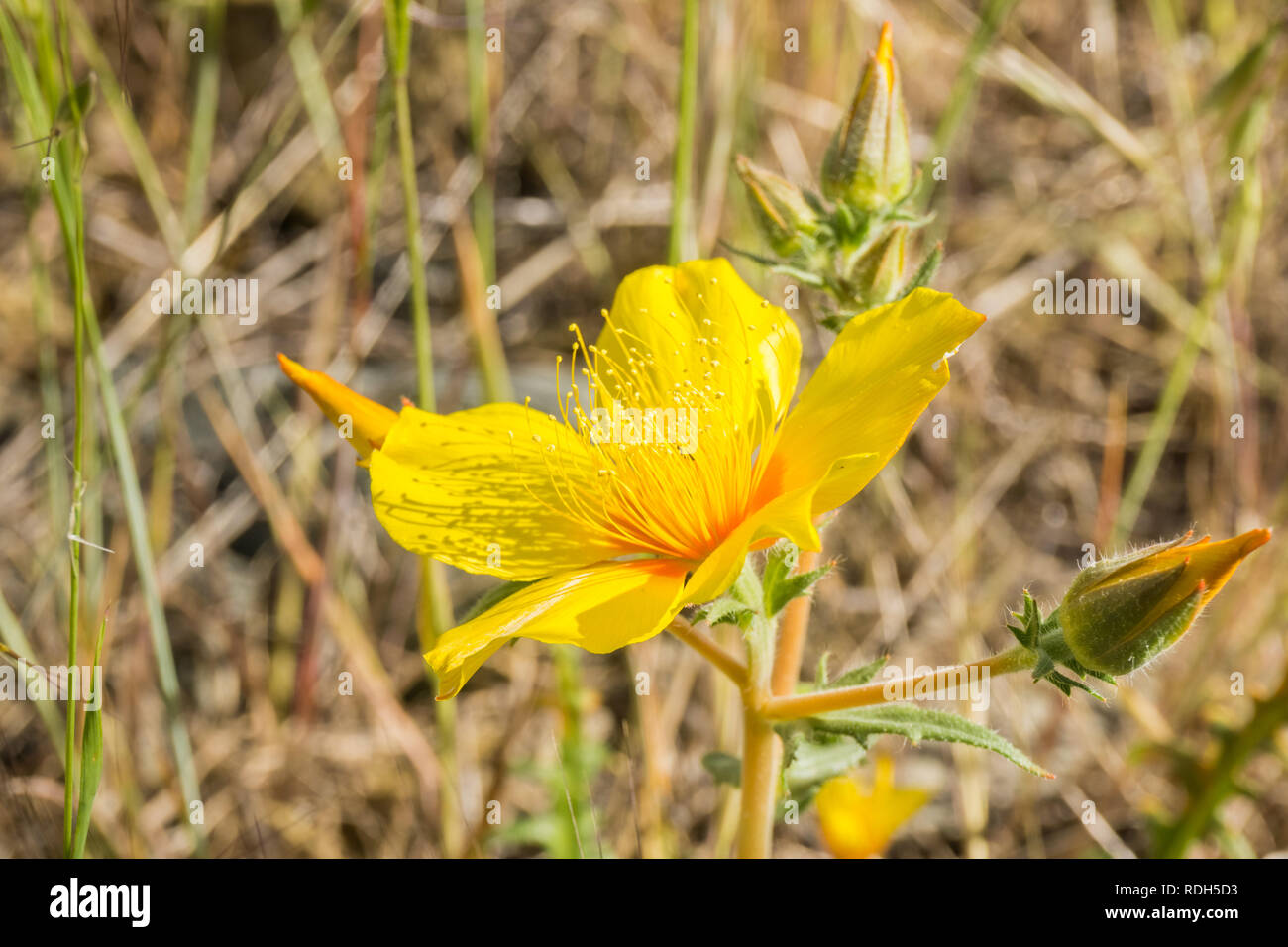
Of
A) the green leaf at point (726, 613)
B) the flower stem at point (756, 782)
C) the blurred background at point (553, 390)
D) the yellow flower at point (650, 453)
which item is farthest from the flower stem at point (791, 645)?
the blurred background at point (553, 390)

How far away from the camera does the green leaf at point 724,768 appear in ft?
7.06

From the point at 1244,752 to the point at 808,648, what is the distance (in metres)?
1.49

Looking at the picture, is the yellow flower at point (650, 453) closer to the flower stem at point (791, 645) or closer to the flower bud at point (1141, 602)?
the flower stem at point (791, 645)

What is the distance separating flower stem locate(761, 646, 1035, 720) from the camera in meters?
1.69

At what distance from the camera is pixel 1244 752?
2.57 metres

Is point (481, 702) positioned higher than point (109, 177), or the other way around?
point (109, 177)

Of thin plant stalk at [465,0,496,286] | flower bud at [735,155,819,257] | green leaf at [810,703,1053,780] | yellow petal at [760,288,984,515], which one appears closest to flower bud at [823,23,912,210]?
flower bud at [735,155,819,257]

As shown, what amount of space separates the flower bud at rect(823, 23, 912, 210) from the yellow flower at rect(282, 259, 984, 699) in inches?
11.6

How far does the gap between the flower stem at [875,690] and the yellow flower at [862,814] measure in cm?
87

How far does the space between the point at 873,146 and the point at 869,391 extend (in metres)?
0.54

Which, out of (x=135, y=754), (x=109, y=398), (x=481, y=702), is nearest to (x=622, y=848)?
(x=481, y=702)

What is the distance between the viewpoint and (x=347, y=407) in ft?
5.97

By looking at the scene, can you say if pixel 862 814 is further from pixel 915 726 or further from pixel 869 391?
pixel 869 391
